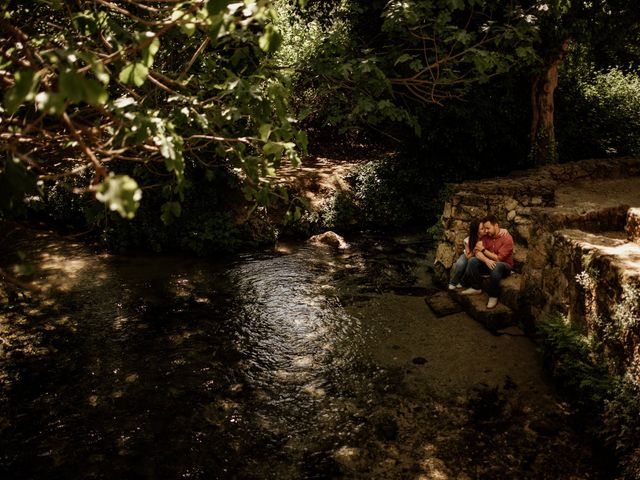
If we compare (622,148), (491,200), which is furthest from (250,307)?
(622,148)

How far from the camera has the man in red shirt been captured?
24.4 feet

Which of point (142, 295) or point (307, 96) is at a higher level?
point (307, 96)

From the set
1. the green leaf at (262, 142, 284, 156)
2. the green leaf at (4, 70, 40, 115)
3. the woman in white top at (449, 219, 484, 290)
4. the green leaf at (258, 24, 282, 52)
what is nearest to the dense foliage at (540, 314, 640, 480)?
the woman in white top at (449, 219, 484, 290)

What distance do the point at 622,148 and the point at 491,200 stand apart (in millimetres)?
7140

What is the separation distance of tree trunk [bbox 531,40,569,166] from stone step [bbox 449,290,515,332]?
6079 mm

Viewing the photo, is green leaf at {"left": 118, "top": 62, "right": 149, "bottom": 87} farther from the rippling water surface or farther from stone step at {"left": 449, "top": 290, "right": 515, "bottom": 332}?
stone step at {"left": 449, "top": 290, "right": 515, "bottom": 332}

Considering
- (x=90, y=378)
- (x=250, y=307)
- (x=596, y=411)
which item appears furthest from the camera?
(x=250, y=307)

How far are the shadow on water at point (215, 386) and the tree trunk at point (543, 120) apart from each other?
18.1ft

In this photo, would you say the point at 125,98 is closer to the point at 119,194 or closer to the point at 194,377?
the point at 119,194

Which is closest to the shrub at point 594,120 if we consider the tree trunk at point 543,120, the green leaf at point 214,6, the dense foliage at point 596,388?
the tree trunk at point 543,120

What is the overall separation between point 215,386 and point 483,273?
4488 millimetres

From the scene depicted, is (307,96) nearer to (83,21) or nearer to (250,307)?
(250,307)

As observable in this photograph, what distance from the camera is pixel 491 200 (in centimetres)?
862

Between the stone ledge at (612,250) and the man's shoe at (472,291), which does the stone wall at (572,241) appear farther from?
the man's shoe at (472,291)
